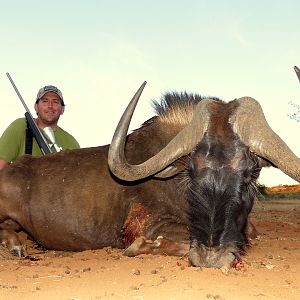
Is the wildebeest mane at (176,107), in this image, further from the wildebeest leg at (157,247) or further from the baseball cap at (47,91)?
the baseball cap at (47,91)

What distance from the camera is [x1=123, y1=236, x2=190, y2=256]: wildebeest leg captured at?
229 inches

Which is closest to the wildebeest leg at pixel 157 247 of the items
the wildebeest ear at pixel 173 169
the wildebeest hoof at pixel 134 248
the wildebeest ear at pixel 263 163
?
the wildebeest hoof at pixel 134 248

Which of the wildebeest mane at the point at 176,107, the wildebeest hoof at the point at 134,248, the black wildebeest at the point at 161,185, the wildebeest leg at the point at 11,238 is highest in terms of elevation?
the wildebeest mane at the point at 176,107

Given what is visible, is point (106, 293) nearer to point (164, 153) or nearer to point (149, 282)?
point (149, 282)

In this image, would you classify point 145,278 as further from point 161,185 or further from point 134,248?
point 161,185

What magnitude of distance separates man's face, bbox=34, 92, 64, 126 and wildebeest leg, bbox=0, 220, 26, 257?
254 centimetres

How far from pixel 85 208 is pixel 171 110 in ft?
5.12

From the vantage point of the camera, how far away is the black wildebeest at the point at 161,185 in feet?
16.4

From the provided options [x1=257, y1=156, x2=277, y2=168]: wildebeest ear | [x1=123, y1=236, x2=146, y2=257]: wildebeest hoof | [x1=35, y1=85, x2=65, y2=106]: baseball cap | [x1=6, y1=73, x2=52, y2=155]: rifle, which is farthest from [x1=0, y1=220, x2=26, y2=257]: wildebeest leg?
[x1=257, y1=156, x2=277, y2=168]: wildebeest ear

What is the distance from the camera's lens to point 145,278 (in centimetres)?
452

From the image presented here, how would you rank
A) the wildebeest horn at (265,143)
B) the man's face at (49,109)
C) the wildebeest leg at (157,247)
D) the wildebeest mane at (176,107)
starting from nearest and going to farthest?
1. the wildebeest horn at (265,143)
2. the wildebeest leg at (157,247)
3. the wildebeest mane at (176,107)
4. the man's face at (49,109)

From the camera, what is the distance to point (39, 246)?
7.49 meters

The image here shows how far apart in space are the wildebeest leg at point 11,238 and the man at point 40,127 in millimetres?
1550

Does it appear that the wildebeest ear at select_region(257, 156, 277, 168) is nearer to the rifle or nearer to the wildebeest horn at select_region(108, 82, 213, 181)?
the wildebeest horn at select_region(108, 82, 213, 181)
